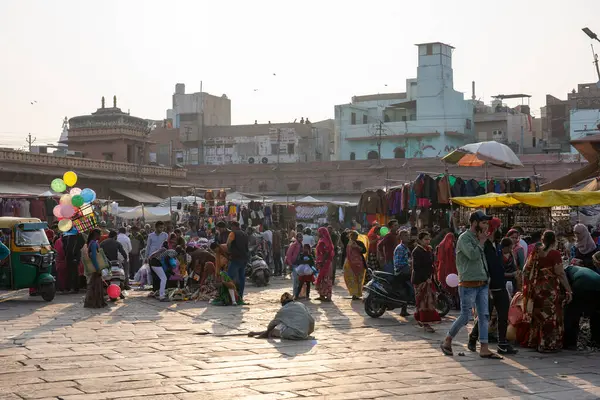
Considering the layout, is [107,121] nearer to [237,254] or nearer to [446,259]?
[237,254]

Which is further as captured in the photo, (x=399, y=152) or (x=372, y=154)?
(x=372, y=154)

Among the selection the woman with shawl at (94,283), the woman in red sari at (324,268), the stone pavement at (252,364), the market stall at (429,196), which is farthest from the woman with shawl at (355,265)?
the woman with shawl at (94,283)

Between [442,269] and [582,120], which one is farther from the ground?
[582,120]

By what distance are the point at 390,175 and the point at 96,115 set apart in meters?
18.6

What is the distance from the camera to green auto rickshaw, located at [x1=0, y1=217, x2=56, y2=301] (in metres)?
15.8

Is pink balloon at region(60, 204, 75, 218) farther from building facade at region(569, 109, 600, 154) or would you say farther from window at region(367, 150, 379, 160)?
window at region(367, 150, 379, 160)

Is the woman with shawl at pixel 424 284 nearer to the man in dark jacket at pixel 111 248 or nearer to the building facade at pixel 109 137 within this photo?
the man in dark jacket at pixel 111 248

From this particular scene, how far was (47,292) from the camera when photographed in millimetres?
16125

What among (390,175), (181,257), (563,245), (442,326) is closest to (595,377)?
(442,326)

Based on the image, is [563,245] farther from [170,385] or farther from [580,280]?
[170,385]

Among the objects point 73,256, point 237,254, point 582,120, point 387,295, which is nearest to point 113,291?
point 73,256

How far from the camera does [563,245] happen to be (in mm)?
14367

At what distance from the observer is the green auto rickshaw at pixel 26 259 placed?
51.8 ft

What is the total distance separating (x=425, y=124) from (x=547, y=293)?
4961 cm
